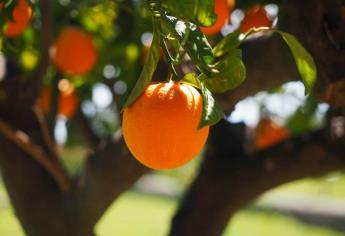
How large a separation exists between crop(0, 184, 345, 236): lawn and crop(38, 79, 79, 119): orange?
119 inches

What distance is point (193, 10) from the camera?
0.64 m

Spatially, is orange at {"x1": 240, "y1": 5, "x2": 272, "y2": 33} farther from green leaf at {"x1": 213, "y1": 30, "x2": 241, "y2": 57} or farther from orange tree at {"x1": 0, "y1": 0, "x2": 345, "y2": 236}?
green leaf at {"x1": 213, "y1": 30, "x2": 241, "y2": 57}

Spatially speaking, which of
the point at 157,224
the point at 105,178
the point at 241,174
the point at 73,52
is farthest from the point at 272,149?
the point at 157,224

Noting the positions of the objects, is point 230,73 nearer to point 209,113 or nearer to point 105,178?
point 209,113

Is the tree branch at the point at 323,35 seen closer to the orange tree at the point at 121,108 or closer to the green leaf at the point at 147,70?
the orange tree at the point at 121,108

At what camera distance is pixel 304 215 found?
6.42 metres

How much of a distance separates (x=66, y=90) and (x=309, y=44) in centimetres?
95

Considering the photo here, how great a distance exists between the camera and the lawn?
5480mm

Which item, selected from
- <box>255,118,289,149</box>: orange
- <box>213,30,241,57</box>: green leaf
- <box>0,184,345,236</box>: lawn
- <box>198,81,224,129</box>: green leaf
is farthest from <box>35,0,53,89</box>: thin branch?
<box>0,184,345,236</box>: lawn

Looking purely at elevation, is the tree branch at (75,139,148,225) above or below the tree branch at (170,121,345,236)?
above

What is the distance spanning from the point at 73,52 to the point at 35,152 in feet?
0.97

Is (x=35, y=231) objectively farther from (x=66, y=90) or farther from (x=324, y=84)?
(x=324, y=84)

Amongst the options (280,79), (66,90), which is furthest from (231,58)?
(66,90)

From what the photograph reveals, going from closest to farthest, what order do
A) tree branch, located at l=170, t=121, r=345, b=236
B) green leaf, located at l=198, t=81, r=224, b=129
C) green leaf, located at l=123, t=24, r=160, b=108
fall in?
green leaf, located at l=198, t=81, r=224, b=129 → green leaf, located at l=123, t=24, r=160, b=108 → tree branch, located at l=170, t=121, r=345, b=236
